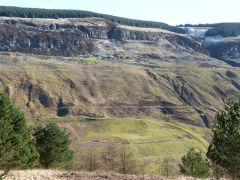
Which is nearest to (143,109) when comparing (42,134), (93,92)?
(93,92)

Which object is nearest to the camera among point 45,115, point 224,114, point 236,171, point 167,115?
point 236,171

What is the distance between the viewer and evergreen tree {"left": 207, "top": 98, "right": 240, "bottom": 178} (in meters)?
18.2

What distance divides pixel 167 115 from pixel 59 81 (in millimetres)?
94747

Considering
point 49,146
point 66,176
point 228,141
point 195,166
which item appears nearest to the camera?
point 228,141

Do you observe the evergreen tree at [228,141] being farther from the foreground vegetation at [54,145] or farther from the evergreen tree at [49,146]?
the evergreen tree at [49,146]

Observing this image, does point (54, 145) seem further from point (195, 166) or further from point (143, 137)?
point (143, 137)

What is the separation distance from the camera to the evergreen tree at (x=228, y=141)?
717 inches

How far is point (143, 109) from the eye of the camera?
188m

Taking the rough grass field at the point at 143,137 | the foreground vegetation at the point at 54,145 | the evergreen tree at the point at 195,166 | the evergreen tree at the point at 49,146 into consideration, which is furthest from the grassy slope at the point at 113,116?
the evergreen tree at the point at 49,146

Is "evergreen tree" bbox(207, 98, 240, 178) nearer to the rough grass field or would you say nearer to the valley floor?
the valley floor

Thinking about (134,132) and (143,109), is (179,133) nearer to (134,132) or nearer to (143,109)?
(134,132)

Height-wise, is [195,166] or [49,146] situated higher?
[49,146]

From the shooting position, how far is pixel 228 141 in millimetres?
18328

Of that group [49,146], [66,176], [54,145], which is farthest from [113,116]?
[66,176]
